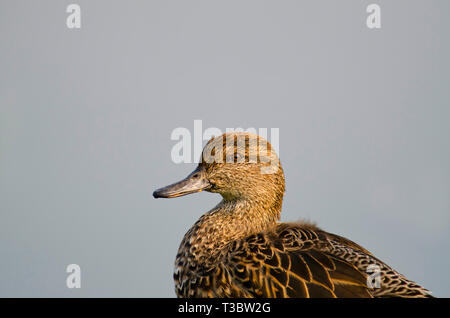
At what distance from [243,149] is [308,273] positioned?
0.85 m

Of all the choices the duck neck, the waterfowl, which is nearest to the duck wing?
the waterfowl

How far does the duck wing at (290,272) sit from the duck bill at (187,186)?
501mm

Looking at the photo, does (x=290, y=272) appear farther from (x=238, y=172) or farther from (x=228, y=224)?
(x=238, y=172)

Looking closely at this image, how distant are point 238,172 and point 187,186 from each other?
0.30 meters

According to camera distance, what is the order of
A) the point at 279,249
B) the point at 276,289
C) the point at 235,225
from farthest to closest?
the point at 235,225 → the point at 279,249 → the point at 276,289

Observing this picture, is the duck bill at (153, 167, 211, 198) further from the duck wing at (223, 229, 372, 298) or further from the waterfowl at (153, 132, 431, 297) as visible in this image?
the duck wing at (223, 229, 372, 298)

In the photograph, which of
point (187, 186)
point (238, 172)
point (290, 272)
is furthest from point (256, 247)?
point (187, 186)

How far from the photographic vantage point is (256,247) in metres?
2.81

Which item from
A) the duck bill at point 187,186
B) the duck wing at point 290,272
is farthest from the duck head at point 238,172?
the duck wing at point 290,272

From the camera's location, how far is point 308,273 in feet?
8.45

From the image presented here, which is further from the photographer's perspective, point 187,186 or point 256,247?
point 187,186
